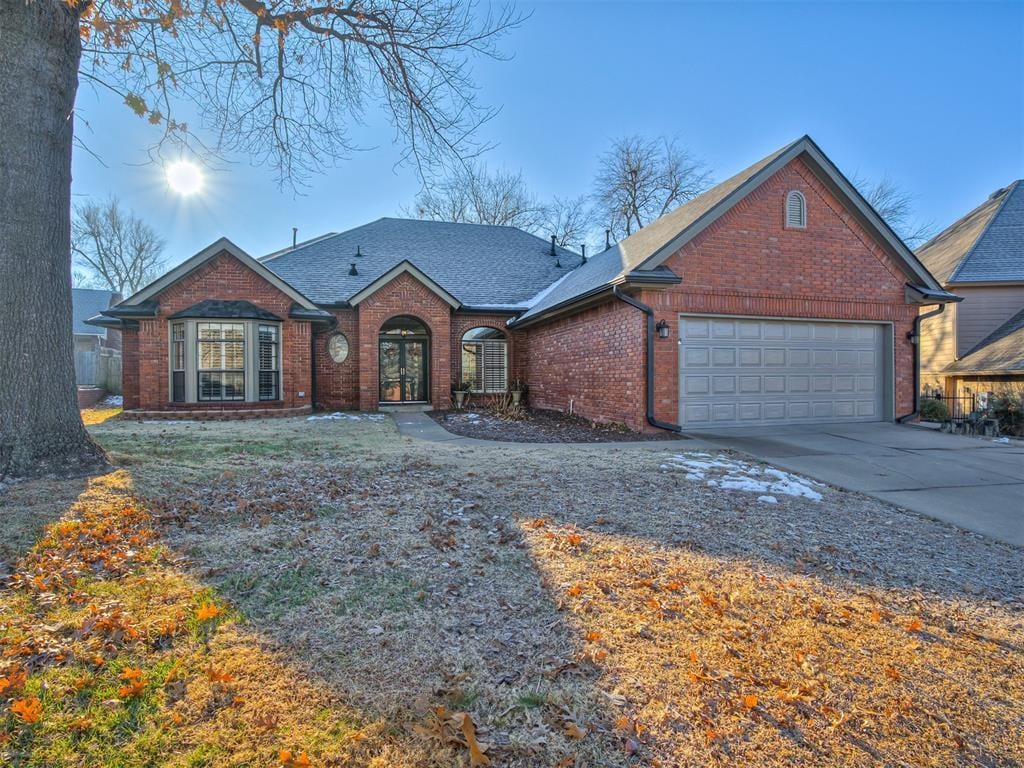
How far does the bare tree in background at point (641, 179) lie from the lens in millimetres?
27625

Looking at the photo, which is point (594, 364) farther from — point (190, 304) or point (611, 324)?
point (190, 304)

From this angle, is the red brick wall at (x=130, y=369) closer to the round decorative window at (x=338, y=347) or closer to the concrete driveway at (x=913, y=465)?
the round decorative window at (x=338, y=347)

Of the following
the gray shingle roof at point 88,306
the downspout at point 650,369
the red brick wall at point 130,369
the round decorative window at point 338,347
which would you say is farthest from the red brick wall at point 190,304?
the gray shingle roof at point 88,306

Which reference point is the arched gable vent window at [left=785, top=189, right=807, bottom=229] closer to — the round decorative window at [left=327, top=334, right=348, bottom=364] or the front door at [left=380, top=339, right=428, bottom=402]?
the front door at [left=380, top=339, right=428, bottom=402]

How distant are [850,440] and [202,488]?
9.88 m

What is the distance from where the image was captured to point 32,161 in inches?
212

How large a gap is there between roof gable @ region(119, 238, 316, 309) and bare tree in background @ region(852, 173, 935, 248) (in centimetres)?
3073

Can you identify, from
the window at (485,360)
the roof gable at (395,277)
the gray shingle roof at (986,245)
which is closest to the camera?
the roof gable at (395,277)

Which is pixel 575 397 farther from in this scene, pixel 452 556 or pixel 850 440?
pixel 452 556

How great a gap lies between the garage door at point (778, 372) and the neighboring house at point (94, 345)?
19.7m

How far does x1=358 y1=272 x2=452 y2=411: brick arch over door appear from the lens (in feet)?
47.5

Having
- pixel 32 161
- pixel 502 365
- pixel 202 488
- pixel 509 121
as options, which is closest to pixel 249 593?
pixel 202 488

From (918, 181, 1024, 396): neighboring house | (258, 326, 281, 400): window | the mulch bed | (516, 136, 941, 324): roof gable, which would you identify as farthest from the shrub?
(258, 326, 281, 400): window

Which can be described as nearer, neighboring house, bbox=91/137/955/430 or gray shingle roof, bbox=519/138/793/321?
neighboring house, bbox=91/137/955/430
